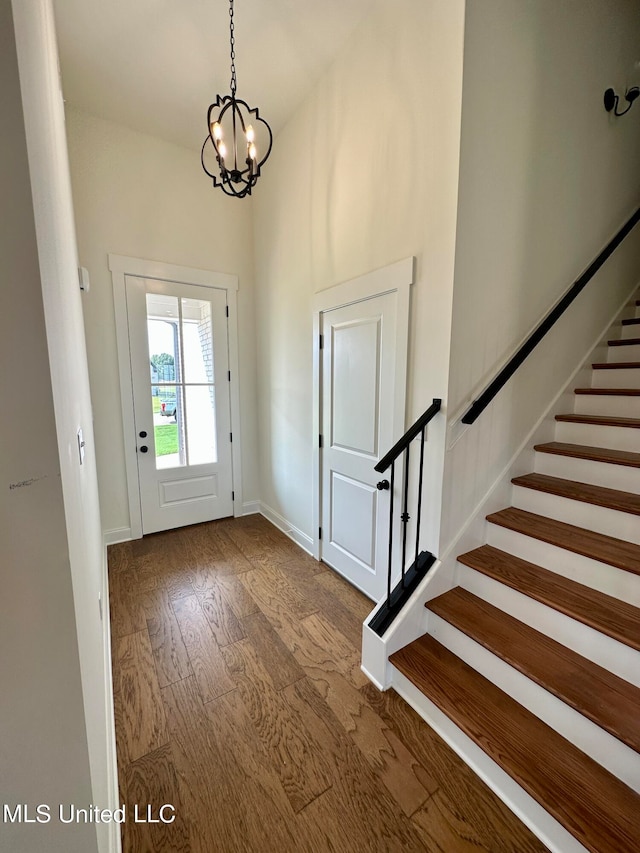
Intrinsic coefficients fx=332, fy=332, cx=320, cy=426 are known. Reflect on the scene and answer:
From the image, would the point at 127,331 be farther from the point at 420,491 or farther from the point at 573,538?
the point at 573,538

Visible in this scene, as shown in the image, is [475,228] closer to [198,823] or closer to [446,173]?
[446,173]

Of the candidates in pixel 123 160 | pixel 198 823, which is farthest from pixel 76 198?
pixel 198 823

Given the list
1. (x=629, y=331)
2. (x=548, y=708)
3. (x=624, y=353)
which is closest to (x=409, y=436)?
(x=548, y=708)

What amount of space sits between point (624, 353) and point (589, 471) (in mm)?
1089

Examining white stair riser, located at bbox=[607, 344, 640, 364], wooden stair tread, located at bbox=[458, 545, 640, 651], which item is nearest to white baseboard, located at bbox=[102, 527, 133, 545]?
wooden stair tread, located at bbox=[458, 545, 640, 651]

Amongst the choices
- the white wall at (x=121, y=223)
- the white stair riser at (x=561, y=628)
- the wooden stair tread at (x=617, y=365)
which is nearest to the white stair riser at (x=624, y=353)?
the wooden stair tread at (x=617, y=365)

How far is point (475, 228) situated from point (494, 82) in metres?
0.66

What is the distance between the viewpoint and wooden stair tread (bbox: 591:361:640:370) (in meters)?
2.07

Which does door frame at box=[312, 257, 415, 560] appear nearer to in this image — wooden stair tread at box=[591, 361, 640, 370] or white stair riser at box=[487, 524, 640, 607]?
white stair riser at box=[487, 524, 640, 607]

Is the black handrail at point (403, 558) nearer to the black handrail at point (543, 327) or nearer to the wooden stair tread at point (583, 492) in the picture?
the black handrail at point (543, 327)

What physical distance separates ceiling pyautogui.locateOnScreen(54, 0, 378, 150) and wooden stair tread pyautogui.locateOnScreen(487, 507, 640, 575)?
2.88 meters

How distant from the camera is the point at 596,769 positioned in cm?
109

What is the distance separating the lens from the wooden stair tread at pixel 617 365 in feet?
6.79

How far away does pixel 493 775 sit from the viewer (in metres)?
1.19
